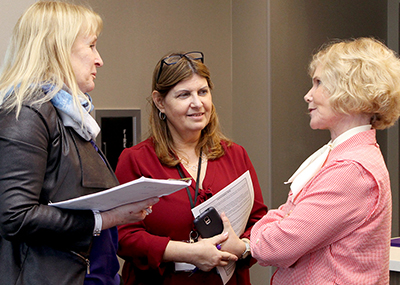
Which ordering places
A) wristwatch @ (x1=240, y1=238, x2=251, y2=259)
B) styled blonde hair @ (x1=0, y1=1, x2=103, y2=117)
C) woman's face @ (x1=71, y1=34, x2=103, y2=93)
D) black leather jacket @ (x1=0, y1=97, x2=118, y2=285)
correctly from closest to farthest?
black leather jacket @ (x1=0, y1=97, x2=118, y2=285) → styled blonde hair @ (x1=0, y1=1, x2=103, y2=117) → woman's face @ (x1=71, y1=34, x2=103, y2=93) → wristwatch @ (x1=240, y1=238, x2=251, y2=259)

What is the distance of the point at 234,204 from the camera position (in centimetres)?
188

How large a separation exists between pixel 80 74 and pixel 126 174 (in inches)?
24.3

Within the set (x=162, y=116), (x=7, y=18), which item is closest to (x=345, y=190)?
(x=162, y=116)

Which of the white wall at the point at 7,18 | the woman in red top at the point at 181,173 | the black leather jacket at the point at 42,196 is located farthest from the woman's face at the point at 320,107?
the white wall at the point at 7,18

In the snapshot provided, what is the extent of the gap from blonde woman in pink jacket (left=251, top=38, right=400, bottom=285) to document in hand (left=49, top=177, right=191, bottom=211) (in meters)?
0.41

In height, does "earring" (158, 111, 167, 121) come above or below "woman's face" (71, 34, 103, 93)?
below

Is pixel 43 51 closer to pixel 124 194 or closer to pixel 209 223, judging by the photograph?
pixel 124 194

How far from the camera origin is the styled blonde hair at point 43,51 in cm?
132

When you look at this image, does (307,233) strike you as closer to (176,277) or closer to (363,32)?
(176,277)

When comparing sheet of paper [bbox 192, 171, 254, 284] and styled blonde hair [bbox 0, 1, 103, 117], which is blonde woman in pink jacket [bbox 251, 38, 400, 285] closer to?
sheet of paper [bbox 192, 171, 254, 284]

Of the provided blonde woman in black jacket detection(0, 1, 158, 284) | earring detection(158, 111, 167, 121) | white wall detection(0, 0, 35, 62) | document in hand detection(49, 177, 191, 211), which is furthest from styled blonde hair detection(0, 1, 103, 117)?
earring detection(158, 111, 167, 121)

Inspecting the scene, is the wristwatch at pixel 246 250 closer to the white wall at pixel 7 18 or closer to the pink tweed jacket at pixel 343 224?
the pink tweed jacket at pixel 343 224

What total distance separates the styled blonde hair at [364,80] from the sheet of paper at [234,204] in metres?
0.60

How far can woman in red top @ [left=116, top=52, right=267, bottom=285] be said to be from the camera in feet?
5.90
